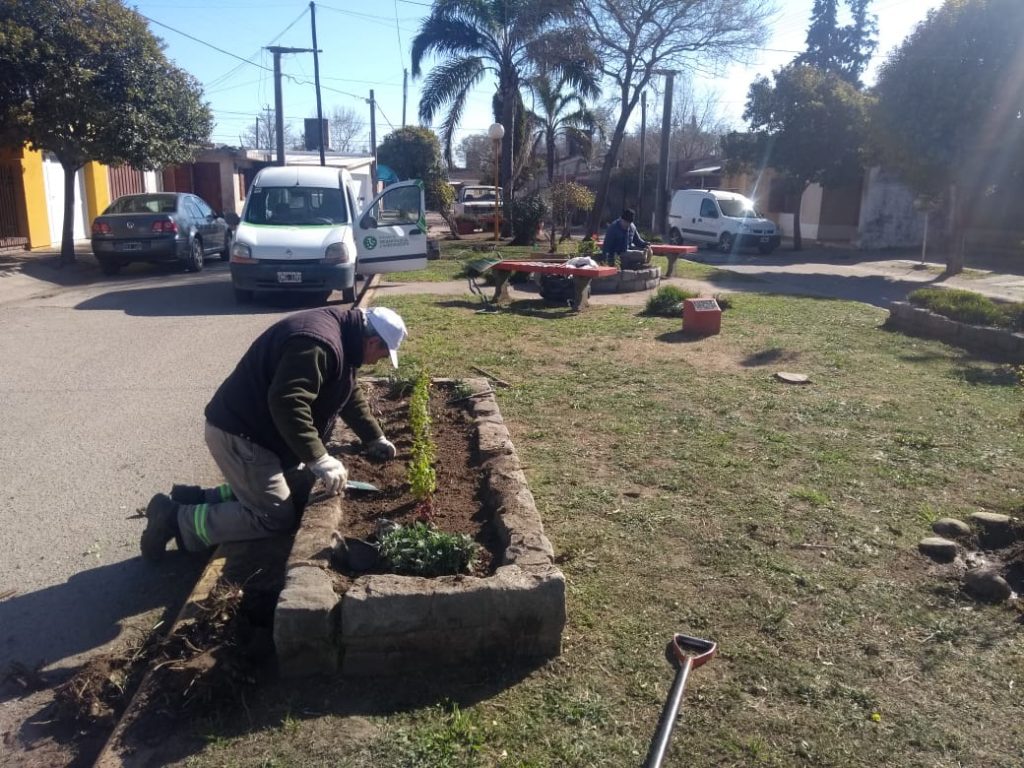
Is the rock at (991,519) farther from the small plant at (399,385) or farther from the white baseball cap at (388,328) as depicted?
the small plant at (399,385)

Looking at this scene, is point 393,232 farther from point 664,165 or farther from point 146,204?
point 664,165

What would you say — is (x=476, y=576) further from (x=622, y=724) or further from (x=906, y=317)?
(x=906, y=317)

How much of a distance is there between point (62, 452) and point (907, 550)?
17.7 feet

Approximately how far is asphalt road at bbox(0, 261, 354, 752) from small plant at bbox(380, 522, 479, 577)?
1.19m

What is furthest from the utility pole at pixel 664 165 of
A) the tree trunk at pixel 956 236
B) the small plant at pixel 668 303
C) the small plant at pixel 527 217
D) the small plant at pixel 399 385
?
the small plant at pixel 399 385

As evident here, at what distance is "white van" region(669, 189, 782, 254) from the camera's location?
88.1ft

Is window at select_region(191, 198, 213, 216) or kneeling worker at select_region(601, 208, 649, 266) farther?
window at select_region(191, 198, 213, 216)

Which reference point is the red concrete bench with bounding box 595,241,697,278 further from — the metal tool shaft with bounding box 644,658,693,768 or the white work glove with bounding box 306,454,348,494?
the metal tool shaft with bounding box 644,658,693,768

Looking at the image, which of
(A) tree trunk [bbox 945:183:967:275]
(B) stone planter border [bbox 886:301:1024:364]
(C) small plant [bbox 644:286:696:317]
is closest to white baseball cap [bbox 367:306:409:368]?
(B) stone planter border [bbox 886:301:1024:364]

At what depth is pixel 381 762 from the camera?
2.89 m

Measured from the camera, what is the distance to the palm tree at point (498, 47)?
2494 cm

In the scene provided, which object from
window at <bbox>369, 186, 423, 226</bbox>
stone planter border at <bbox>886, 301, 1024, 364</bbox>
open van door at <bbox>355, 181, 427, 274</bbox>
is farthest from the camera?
window at <bbox>369, 186, 423, 226</bbox>

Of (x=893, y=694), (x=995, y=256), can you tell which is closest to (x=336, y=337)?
(x=893, y=694)

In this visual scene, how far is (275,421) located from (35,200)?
20.5m
